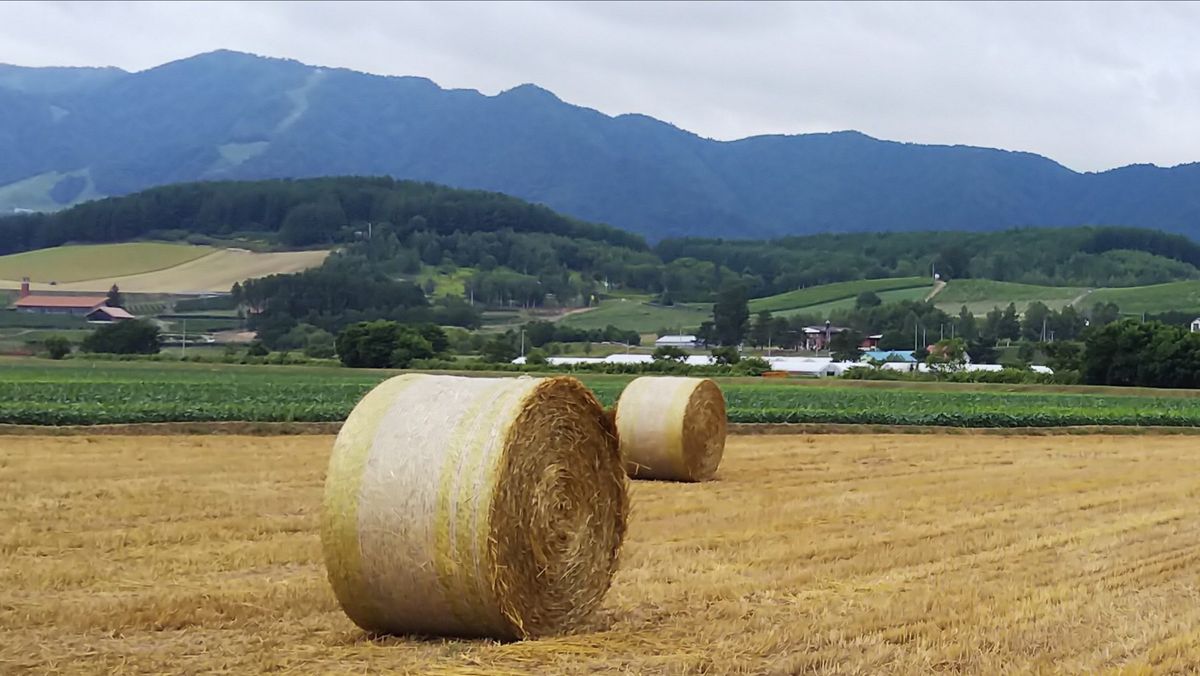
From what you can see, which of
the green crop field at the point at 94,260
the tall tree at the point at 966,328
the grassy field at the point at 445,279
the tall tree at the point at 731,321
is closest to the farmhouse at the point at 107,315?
the green crop field at the point at 94,260

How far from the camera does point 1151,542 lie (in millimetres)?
13898

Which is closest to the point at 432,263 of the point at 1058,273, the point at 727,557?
the point at 1058,273

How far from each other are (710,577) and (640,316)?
11012 centimetres

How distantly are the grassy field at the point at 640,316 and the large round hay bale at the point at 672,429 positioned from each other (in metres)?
89.3

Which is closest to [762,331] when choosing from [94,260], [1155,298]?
[1155,298]

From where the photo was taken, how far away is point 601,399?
1474 inches

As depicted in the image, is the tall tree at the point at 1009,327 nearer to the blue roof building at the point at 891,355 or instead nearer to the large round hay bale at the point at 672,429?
the blue roof building at the point at 891,355

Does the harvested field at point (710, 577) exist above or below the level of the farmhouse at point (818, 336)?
above

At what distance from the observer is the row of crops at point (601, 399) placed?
2844 centimetres

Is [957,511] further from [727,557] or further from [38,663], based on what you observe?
[38,663]

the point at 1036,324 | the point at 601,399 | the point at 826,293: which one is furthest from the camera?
the point at 826,293

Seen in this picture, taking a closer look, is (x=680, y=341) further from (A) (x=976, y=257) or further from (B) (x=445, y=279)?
(A) (x=976, y=257)

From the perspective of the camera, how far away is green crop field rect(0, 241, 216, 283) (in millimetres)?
119125

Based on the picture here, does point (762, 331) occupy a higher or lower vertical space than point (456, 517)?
lower
